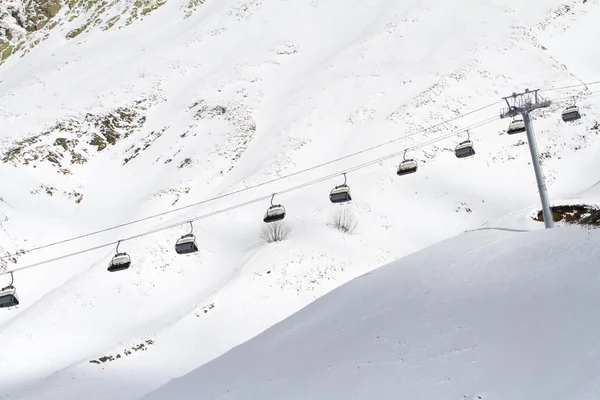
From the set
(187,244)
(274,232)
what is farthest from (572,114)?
(274,232)

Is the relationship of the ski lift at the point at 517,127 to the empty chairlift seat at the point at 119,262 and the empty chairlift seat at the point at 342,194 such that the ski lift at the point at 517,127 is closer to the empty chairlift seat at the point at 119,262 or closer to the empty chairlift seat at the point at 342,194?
the empty chairlift seat at the point at 342,194

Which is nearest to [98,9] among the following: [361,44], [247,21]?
[247,21]

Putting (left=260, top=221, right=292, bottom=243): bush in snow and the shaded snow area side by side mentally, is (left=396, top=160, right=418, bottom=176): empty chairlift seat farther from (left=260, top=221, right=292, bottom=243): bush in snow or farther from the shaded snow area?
(left=260, top=221, right=292, bottom=243): bush in snow

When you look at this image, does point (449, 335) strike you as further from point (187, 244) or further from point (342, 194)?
point (187, 244)

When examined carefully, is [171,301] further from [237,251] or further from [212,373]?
[212,373]

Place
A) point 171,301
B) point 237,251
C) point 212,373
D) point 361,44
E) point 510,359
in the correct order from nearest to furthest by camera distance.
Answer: point 510,359
point 212,373
point 171,301
point 237,251
point 361,44

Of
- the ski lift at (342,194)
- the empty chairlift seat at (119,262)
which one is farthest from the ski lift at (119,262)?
the ski lift at (342,194)

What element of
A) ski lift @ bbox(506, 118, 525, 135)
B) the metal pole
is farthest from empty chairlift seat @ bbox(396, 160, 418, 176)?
the metal pole
